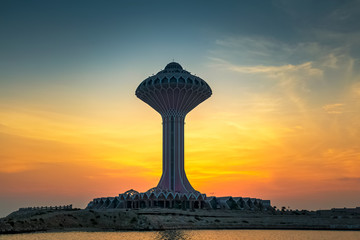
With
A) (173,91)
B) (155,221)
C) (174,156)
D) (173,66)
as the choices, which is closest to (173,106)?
(173,91)

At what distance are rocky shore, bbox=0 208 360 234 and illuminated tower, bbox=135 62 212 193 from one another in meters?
21.9

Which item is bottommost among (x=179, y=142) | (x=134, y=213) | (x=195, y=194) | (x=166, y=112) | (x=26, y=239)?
(x=26, y=239)

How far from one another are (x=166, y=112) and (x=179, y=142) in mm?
9551

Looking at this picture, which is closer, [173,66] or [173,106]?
[173,106]

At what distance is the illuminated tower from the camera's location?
407ft

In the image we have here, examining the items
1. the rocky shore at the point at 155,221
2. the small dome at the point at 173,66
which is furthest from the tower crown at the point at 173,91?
the rocky shore at the point at 155,221

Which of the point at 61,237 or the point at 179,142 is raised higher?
the point at 179,142

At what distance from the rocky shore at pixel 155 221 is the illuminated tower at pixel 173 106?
71.7ft

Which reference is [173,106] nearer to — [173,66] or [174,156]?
[174,156]

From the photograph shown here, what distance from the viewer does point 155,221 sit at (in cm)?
8512

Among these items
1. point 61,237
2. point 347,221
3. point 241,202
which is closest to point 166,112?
point 241,202

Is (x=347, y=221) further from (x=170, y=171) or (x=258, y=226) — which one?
(x=170, y=171)

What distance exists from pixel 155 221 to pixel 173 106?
48320 millimetres

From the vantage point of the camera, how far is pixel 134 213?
85.6m
